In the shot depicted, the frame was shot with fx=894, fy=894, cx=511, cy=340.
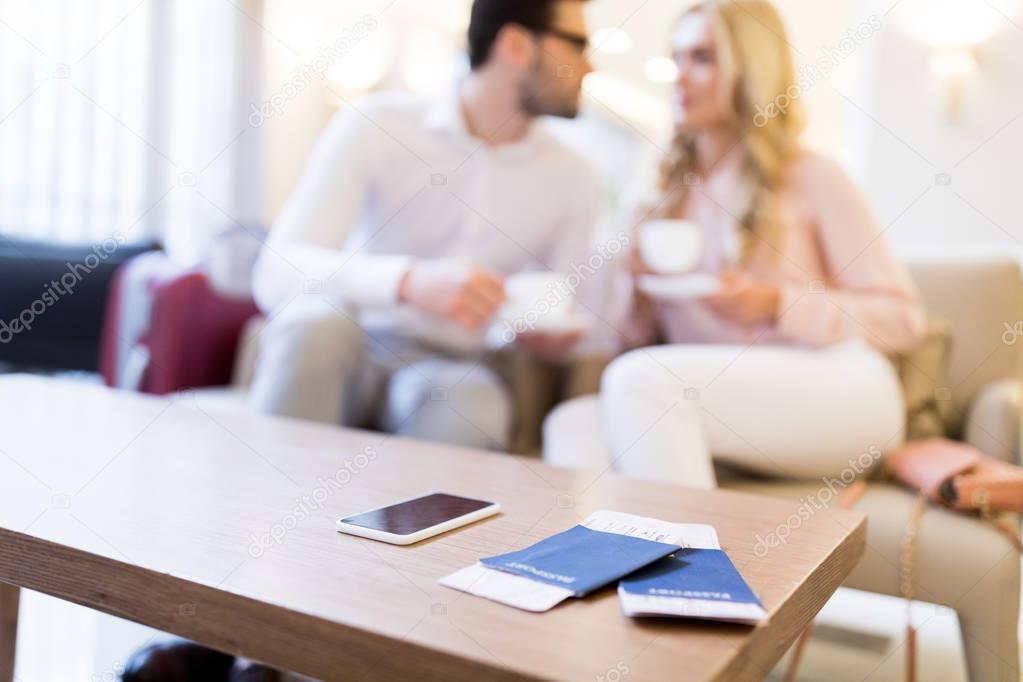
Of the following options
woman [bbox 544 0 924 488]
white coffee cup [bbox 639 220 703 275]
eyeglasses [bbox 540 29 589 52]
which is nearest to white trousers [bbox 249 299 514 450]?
woman [bbox 544 0 924 488]

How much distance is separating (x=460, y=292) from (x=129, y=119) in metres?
2.65

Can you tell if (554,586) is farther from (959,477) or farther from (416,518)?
(959,477)

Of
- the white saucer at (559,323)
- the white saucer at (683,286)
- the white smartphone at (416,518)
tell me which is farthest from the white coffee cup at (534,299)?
the white smartphone at (416,518)

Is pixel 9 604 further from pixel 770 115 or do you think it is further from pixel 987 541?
pixel 770 115

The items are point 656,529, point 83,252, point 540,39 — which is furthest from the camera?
point 83,252

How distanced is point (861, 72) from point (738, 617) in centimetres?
251

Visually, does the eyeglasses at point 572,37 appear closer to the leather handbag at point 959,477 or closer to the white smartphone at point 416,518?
the leather handbag at point 959,477

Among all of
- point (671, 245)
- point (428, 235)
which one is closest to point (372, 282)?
point (428, 235)

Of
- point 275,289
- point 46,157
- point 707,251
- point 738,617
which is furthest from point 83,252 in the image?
point 738,617

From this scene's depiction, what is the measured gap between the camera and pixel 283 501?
849 mm

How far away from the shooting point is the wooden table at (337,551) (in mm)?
546

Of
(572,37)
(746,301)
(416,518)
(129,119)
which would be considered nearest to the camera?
(416,518)

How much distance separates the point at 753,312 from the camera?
143cm

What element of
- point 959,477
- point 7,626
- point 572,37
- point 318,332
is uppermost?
point 572,37
